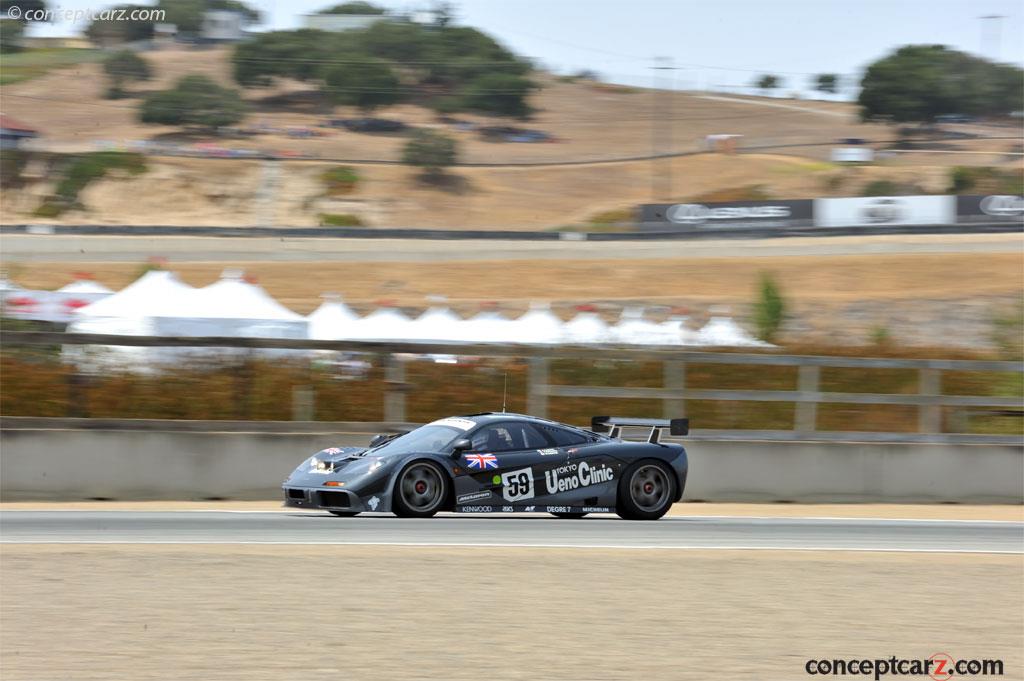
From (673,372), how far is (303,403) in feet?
18.8

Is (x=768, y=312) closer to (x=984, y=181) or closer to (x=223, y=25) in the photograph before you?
(x=984, y=181)

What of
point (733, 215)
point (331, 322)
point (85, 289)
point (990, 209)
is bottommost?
point (331, 322)

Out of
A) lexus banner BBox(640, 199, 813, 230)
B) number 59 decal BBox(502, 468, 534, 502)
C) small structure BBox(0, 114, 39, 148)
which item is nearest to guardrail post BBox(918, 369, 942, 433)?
number 59 decal BBox(502, 468, 534, 502)

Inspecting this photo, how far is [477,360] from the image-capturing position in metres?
18.5

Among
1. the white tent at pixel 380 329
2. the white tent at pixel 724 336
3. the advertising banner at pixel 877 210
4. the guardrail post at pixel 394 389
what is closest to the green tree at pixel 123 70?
the advertising banner at pixel 877 210

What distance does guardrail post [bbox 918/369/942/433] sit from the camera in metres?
19.8

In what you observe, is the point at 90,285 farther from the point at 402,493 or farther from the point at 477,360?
the point at 402,493

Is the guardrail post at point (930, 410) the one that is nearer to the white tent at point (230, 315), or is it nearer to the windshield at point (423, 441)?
the windshield at point (423, 441)

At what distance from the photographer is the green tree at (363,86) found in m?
97.9

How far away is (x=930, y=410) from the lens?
19781mm

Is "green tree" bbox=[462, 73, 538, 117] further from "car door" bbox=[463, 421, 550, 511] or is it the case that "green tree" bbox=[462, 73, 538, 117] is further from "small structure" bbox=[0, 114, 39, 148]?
"car door" bbox=[463, 421, 550, 511]

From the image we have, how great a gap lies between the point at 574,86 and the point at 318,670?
105 m

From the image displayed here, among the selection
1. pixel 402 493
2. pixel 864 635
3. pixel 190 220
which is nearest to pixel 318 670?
pixel 864 635

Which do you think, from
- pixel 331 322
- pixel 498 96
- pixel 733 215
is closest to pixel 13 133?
pixel 498 96
